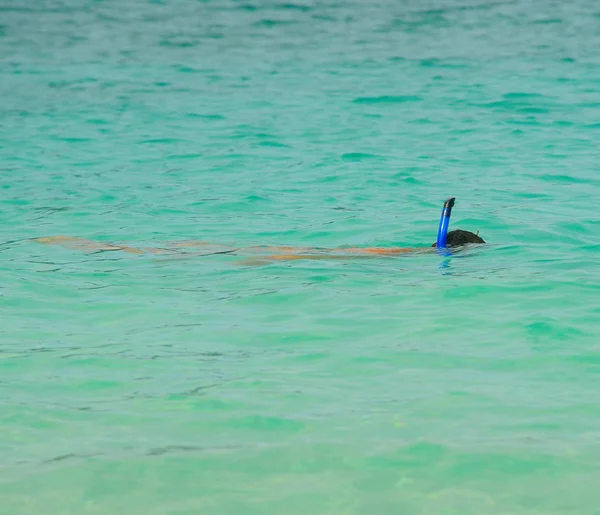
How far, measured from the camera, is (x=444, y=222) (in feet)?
23.6

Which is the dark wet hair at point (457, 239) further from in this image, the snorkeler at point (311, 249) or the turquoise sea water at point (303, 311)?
the turquoise sea water at point (303, 311)

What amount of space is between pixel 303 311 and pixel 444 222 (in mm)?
1404

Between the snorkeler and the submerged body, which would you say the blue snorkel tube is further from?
the submerged body

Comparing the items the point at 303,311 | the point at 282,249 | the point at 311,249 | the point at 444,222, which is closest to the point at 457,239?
the point at 444,222

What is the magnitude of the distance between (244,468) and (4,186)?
309 inches

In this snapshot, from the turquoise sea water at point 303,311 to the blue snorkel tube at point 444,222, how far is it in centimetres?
17

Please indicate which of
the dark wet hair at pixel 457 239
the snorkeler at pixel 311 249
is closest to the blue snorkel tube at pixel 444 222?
the snorkeler at pixel 311 249

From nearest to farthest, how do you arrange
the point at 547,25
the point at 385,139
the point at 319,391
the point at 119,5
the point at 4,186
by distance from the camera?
the point at 319,391 → the point at 4,186 → the point at 385,139 → the point at 547,25 → the point at 119,5

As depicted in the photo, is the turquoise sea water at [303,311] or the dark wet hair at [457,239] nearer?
the turquoise sea water at [303,311]

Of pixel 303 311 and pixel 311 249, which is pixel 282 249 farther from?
pixel 303 311

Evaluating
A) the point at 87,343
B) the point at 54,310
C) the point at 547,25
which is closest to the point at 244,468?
the point at 87,343

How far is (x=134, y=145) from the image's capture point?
13.8 m

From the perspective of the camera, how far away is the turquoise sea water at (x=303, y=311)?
4117 millimetres

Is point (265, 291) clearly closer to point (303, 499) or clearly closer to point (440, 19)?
point (303, 499)
